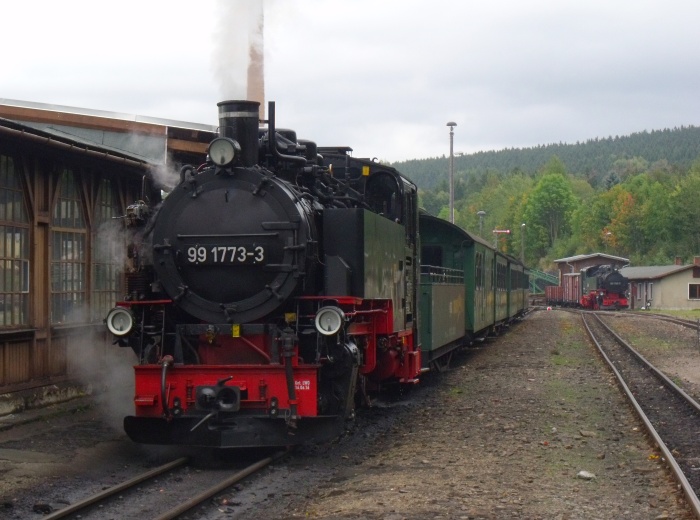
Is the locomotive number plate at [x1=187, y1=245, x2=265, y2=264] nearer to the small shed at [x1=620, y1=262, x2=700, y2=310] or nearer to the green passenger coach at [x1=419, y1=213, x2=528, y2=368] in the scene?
Result: the green passenger coach at [x1=419, y1=213, x2=528, y2=368]

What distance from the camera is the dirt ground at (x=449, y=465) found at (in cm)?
688

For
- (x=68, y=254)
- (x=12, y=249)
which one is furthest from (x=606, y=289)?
(x=12, y=249)

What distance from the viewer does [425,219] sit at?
18.1 m

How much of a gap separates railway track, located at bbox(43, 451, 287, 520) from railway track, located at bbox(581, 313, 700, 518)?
3.37 meters

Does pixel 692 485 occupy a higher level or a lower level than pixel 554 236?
lower

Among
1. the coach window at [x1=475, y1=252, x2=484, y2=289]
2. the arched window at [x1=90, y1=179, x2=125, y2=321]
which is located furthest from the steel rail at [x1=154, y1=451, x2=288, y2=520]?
the coach window at [x1=475, y1=252, x2=484, y2=289]

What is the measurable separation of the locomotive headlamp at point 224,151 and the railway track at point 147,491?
2652 mm

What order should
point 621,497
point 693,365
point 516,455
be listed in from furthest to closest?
point 693,365 < point 516,455 < point 621,497

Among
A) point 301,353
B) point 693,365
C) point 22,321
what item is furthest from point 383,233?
point 693,365

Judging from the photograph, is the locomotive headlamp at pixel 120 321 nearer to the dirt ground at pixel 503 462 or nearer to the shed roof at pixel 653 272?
the dirt ground at pixel 503 462

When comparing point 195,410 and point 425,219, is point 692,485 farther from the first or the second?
point 425,219

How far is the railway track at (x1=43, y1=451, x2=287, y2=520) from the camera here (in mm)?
6465

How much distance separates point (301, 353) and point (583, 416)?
4.41 meters

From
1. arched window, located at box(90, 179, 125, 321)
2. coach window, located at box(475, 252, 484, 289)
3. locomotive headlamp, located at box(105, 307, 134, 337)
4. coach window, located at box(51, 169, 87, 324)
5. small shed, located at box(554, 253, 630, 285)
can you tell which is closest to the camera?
locomotive headlamp, located at box(105, 307, 134, 337)
